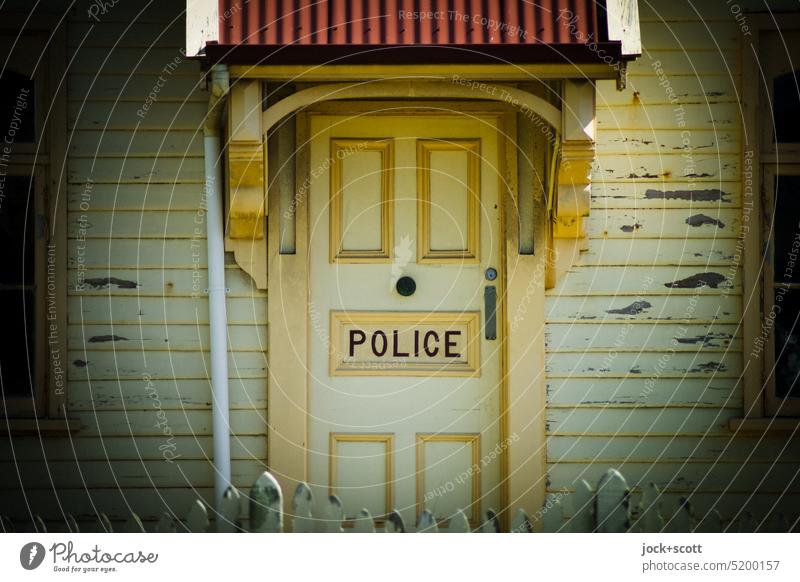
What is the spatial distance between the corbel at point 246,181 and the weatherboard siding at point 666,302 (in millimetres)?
1604

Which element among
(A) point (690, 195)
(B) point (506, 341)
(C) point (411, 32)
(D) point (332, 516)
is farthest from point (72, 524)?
(A) point (690, 195)

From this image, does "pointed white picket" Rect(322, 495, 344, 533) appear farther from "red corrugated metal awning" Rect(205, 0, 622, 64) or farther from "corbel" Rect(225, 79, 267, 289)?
"red corrugated metal awning" Rect(205, 0, 622, 64)

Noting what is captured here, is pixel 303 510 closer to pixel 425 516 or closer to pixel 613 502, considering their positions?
pixel 425 516

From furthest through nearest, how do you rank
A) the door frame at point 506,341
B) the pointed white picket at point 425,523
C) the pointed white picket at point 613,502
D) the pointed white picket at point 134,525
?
the door frame at point 506,341, the pointed white picket at point 134,525, the pointed white picket at point 613,502, the pointed white picket at point 425,523

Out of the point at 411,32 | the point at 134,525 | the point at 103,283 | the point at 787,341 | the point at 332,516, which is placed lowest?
the point at 134,525

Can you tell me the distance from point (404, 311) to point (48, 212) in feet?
6.55

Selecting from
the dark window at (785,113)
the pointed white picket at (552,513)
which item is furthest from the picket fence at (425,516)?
the dark window at (785,113)

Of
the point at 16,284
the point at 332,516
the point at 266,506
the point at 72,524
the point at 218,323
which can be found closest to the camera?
the point at 266,506

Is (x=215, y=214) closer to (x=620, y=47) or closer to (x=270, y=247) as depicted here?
(x=270, y=247)

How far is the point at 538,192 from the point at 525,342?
803 millimetres

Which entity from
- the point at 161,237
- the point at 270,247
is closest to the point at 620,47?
the point at 270,247

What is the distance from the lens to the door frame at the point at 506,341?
5766 mm

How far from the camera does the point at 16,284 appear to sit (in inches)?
234

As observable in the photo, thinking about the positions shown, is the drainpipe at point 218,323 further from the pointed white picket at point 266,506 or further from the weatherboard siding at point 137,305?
the pointed white picket at point 266,506
